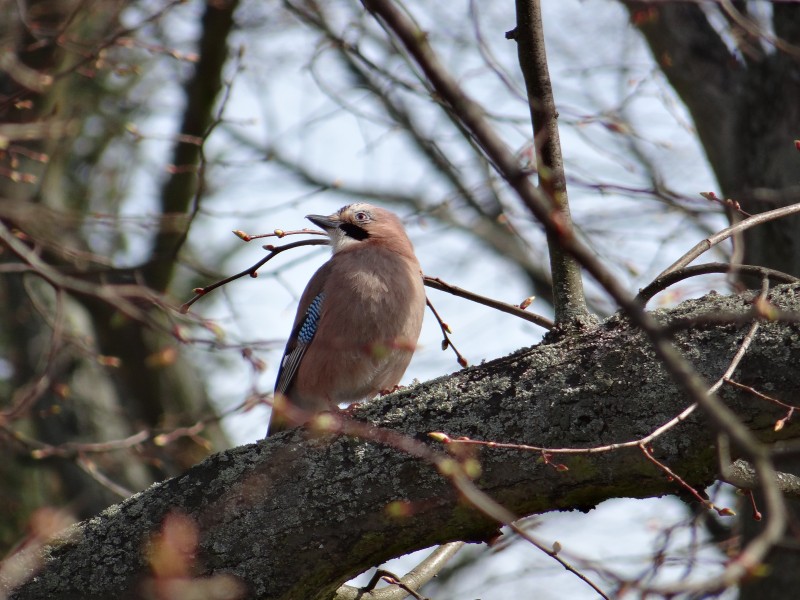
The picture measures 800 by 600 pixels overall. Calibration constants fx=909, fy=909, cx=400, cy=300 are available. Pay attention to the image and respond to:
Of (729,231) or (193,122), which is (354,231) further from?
(729,231)

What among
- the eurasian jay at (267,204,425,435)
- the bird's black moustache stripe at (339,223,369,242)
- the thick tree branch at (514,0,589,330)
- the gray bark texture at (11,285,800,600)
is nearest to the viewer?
the gray bark texture at (11,285,800,600)

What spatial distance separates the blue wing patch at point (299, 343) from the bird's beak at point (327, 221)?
2.70 ft

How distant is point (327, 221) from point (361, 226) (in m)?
0.23

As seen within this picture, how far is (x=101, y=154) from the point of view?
355 inches

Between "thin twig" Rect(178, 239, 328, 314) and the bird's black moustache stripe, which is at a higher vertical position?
the bird's black moustache stripe

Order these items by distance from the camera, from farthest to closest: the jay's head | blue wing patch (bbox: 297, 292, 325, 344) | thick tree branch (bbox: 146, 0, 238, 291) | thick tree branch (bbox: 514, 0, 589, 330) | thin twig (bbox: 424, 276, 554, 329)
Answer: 1. thick tree branch (bbox: 146, 0, 238, 291)
2. the jay's head
3. blue wing patch (bbox: 297, 292, 325, 344)
4. thin twig (bbox: 424, 276, 554, 329)
5. thick tree branch (bbox: 514, 0, 589, 330)

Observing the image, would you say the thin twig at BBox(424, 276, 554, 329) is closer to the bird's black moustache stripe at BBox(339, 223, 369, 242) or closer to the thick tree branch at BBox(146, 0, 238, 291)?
the bird's black moustache stripe at BBox(339, 223, 369, 242)

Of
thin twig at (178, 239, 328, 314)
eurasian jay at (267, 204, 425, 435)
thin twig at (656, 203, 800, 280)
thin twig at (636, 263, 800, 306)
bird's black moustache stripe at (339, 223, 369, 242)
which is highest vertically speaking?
bird's black moustache stripe at (339, 223, 369, 242)

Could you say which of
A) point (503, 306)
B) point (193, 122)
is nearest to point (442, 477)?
point (503, 306)

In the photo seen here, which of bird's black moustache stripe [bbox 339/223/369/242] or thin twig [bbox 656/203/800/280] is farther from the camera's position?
bird's black moustache stripe [bbox 339/223/369/242]

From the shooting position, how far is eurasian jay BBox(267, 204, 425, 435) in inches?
186

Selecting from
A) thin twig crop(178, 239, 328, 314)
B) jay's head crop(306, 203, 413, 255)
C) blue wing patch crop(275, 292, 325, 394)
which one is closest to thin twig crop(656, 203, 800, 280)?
thin twig crop(178, 239, 328, 314)

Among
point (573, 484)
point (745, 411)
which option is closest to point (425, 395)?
point (573, 484)

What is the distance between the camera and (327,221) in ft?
19.1
